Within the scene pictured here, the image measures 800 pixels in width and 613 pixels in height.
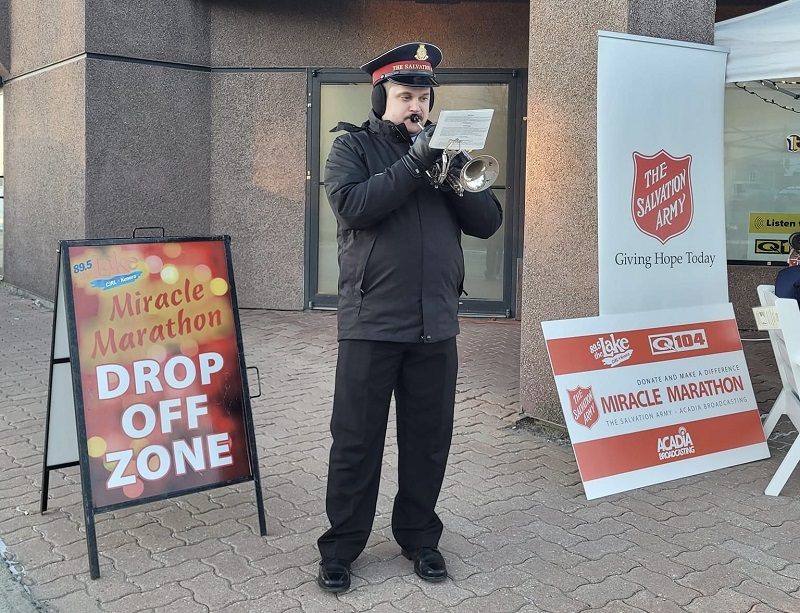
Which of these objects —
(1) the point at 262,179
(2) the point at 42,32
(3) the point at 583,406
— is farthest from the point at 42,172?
(3) the point at 583,406

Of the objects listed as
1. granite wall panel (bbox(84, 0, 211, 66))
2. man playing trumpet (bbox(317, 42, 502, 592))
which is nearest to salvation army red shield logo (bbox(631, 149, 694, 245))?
man playing trumpet (bbox(317, 42, 502, 592))

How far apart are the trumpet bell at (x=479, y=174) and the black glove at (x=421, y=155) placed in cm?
14

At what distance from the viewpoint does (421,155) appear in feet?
10.5

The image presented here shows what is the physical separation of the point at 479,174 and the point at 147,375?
1706 mm

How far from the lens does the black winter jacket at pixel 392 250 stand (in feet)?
11.2

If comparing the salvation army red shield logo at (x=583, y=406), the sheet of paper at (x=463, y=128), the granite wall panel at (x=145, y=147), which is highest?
the granite wall panel at (x=145, y=147)

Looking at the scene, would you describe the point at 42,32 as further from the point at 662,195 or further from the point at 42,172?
the point at 662,195

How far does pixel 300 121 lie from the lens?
30.9 feet

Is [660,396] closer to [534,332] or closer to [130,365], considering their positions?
[534,332]

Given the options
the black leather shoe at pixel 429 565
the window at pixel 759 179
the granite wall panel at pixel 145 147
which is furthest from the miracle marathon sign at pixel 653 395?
the granite wall panel at pixel 145 147

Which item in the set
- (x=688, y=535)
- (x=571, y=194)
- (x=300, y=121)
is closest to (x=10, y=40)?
(x=300, y=121)

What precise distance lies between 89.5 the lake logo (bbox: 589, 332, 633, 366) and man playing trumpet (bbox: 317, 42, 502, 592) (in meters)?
1.38

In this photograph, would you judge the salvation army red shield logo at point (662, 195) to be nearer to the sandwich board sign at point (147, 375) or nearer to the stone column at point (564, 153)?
the stone column at point (564, 153)

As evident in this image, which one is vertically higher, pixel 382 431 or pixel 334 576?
pixel 382 431
